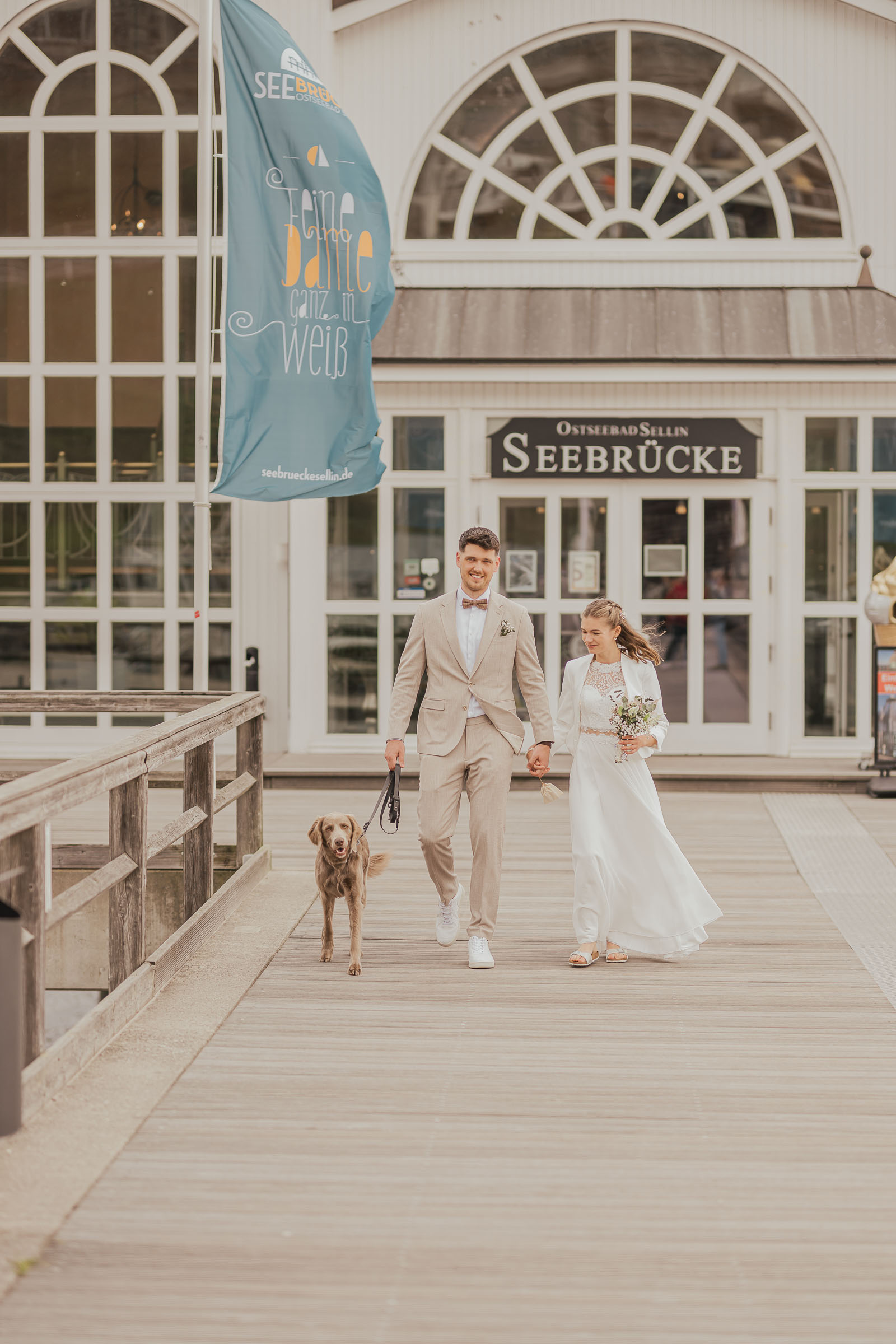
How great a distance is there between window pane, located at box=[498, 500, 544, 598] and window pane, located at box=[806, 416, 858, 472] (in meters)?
2.52

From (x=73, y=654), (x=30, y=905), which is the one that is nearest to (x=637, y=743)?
(x=30, y=905)

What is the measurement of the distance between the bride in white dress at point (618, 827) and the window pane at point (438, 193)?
27.0 feet

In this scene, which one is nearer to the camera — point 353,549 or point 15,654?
point 353,549

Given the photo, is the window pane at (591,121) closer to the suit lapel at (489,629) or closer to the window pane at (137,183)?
the window pane at (137,183)

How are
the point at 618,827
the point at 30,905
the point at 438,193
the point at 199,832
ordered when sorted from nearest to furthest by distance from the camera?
the point at 30,905
the point at 618,827
the point at 199,832
the point at 438,193

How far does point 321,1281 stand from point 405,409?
10.7 m

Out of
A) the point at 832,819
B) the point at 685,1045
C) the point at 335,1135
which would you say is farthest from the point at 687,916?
the point at 832,819

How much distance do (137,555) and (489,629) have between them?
8184 mm

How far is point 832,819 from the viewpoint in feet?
36.0

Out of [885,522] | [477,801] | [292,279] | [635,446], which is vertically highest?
[292,279]

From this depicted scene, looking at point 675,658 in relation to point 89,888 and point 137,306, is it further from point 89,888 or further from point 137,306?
point 89,888

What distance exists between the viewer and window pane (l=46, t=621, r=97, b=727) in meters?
14.1

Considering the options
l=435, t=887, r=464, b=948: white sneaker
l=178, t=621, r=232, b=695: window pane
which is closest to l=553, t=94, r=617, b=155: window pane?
l=178, t=621, r=232, b=695: window pane

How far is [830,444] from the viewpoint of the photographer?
13539 millimetres
